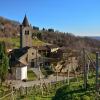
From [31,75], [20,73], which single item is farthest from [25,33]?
[20,73]

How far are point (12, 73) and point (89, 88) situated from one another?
Answer: 3053 centimetres

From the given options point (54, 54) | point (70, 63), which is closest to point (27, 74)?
point (70, 63)

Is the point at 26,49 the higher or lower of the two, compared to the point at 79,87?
higher

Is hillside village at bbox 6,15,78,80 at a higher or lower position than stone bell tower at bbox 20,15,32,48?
lower

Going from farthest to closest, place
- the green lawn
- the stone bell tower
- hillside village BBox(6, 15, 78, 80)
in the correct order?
the stone bell tower, hillside village BBox(6, 15, 78, 80), the green lawn

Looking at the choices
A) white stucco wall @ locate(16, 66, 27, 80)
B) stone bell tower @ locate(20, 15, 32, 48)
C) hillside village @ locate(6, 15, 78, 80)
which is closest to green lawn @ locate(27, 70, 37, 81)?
hillside village @ locate(6, 15, 78, 80)

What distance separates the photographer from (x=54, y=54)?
63594 millimetres

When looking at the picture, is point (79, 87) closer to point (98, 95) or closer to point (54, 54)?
point (98, 95)

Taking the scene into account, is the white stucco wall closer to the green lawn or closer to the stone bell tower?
the green lawn

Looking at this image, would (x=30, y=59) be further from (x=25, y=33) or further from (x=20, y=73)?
(x=20, y=73)

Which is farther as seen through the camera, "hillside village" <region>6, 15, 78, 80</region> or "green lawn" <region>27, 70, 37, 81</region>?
"hillside village" <region>6, 15, 78, 80</region>

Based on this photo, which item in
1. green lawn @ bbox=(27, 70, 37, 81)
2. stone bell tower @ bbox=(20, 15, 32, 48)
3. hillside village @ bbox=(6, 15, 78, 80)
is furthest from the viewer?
stone bell tower @ bbox=(20, 15, 32, 48)

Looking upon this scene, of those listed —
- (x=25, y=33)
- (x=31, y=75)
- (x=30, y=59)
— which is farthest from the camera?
(x=25, y=33)

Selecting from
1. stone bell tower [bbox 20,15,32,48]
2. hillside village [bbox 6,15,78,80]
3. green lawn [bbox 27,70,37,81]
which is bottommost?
green lawn [bbox 27,70,37,81]
